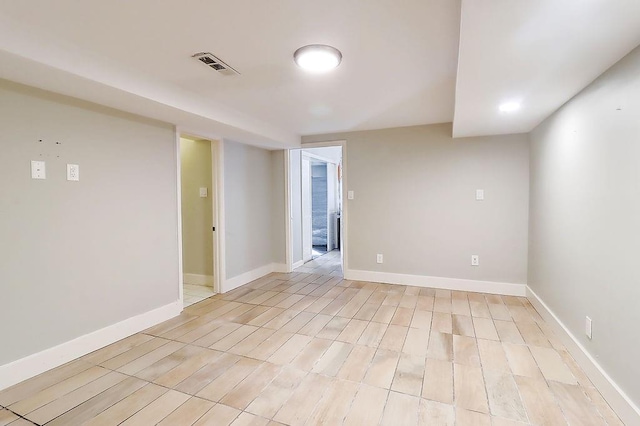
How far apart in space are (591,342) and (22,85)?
415 centimetres

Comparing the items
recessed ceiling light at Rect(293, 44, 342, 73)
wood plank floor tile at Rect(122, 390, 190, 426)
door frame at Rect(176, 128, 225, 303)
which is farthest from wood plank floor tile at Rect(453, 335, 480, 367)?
door frame at Rect(176, 128, 225, 303)

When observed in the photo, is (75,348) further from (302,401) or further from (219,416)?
(302,401)

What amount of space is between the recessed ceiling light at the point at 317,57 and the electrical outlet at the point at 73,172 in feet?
6.14

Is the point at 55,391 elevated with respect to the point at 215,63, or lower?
lower

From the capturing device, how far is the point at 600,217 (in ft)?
6.46

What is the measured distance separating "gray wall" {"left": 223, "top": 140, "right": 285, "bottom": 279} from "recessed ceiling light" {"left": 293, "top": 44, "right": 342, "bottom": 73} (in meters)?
2.26

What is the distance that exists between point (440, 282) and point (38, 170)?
13.8 feet

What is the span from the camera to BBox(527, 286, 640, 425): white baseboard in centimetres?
161

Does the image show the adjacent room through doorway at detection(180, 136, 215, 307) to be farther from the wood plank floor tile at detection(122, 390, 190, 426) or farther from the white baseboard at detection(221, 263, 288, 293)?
the wood plank floor tile at detection(122, 390, 190, 426)

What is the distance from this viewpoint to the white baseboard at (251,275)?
416 cm

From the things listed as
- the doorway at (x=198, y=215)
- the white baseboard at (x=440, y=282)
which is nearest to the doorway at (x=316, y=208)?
the white baseboard at (x=440, y=282)

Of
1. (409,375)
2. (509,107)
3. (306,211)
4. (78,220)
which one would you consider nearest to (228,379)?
(409,375)

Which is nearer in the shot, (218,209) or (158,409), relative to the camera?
(158,409)

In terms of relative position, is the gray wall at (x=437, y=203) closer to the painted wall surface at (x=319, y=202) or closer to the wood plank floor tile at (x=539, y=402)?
the wood plank floor tile at (x=539, y=402)
